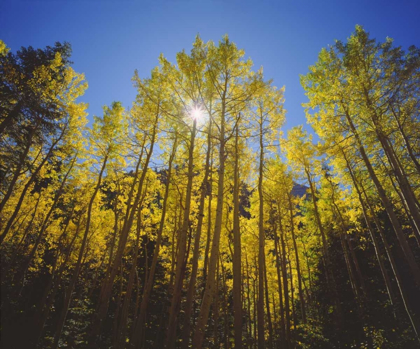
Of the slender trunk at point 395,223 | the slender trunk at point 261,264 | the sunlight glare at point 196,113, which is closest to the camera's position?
the slender trunk at point 395,223

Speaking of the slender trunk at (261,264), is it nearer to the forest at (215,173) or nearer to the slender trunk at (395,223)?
the forest at (215,173)

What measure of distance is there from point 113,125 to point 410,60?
12999 millimetres

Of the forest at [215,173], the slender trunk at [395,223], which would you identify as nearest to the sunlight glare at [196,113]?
the forest at [215,173]

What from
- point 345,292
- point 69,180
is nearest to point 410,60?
point 345,292

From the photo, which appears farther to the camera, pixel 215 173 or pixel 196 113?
pixel 215 173

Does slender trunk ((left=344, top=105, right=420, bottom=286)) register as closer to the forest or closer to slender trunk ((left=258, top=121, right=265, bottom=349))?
the forest

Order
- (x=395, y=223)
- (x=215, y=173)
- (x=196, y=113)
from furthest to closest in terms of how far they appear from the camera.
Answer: (x=215, y=173), (x=196, y=113), (x=395, y=223)

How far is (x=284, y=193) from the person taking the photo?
12125mm

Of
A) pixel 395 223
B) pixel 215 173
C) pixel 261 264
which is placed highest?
pixel 215 173

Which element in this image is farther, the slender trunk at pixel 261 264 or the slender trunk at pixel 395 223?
the slender trunk at pixel 261 264

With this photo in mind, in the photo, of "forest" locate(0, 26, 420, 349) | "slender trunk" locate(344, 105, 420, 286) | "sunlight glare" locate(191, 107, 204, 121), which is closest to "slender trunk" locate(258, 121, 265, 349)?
"forest" locate(0, 26, 420, 349)

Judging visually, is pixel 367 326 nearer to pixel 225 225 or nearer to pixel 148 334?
pixel 225 225

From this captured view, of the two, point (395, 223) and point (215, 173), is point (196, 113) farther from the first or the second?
point (395, 223)

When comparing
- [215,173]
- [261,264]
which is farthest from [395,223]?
[215,173]
